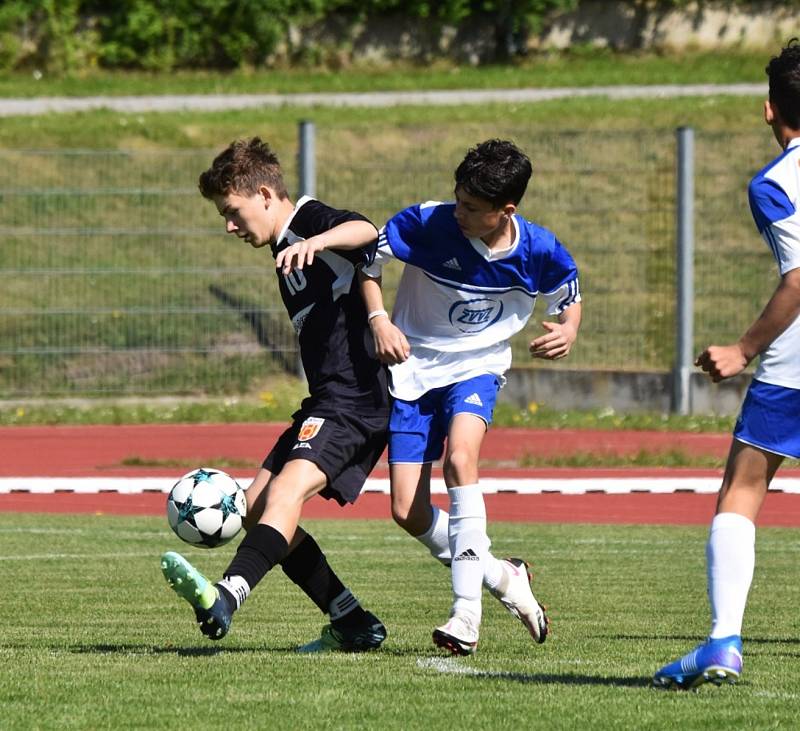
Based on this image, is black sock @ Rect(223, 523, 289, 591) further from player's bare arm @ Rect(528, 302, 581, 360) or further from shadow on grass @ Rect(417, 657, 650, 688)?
player's bare arm @ Rect(528, 302, 581, 360)

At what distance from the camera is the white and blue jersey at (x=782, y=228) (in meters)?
5.45

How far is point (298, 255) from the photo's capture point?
20.6 feet

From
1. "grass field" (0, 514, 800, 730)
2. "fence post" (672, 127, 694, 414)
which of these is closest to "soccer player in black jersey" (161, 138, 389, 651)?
"grass field" (0, 514, 800, 730)

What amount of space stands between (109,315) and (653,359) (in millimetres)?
5806

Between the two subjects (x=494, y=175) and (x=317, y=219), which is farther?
(x=317, y=219)

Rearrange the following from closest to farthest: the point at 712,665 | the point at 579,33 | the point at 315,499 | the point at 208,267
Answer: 1. the point at 712,665
2. the point at 315,499
3. the point at 208,267
4. the point at 579,33

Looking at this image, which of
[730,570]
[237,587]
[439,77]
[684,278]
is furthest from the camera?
[439,77]

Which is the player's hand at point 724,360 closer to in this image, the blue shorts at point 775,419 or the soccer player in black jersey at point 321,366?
the blue shorts at point 775,419

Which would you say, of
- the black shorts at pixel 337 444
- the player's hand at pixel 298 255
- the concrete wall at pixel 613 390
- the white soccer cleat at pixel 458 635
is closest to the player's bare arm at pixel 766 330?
the white soccer cleat at pixel 458 635

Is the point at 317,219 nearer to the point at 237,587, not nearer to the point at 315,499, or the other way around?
the point at 237,587

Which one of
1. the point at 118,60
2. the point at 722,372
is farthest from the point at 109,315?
the point at 118,60

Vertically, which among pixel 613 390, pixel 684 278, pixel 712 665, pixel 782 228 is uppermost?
pixel 782 228

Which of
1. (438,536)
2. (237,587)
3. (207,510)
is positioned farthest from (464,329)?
(237,587)

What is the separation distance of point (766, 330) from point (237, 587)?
210cm
